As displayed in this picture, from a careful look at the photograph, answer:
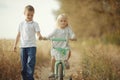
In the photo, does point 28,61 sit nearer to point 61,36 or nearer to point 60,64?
point 60,64

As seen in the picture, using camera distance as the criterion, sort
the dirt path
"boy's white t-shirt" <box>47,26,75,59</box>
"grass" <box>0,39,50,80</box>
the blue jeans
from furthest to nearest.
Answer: the dirt path, "grass" <box>0,39,50,80</box>, "boy's white t-shirt" <box>47,26,75,59</box>, the blue jeans

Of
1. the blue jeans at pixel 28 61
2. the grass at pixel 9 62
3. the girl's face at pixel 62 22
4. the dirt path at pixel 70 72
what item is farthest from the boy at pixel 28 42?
the dirt path at pixel 70 72

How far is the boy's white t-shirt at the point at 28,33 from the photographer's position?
18.4 feet

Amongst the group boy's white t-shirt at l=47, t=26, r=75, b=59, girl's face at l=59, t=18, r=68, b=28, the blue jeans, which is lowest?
the blue jeans

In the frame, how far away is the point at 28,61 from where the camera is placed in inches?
221

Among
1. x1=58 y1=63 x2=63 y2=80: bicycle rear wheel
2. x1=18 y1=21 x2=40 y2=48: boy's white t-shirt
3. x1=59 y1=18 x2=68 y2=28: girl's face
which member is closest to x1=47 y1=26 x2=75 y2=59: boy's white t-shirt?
x1=59 y1=18 x2=68 y2=28: girl's face

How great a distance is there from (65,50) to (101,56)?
3.00 ft

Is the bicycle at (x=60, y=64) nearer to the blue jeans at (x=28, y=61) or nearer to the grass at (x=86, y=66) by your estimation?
the blue jeans at (x=28, y=61)

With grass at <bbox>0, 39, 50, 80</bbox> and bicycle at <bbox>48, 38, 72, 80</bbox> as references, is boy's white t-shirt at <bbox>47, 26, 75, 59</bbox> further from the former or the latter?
grass at <bbox>0, 39, 50, 80</bbox>

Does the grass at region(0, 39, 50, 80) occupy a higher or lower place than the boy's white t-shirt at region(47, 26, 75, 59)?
lower

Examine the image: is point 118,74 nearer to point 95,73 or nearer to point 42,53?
point 95,73

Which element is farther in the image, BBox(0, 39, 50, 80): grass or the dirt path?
the dirt path

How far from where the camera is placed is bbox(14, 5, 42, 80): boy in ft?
18.3

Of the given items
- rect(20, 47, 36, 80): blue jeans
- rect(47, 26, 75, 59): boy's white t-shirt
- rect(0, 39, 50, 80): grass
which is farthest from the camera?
rect(0, 39, 50, 80): grass
